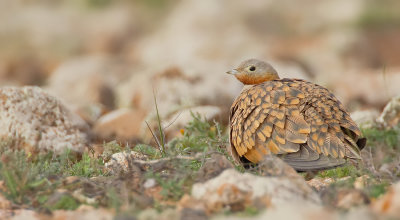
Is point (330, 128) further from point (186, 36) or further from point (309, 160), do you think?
point (186, 36)

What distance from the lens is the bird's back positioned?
524 centimetres

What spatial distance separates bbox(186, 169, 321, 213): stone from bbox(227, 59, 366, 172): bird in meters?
1.15

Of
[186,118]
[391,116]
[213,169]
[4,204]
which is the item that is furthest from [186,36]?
[4,204]

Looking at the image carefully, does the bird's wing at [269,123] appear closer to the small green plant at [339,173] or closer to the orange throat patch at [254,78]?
the small green plant at [339,173]

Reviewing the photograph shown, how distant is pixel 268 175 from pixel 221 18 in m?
19.8

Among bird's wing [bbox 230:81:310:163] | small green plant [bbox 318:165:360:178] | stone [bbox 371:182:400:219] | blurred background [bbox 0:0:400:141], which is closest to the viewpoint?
stone [bbox 371:182:400:219]

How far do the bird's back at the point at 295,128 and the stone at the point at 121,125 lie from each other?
2675mm

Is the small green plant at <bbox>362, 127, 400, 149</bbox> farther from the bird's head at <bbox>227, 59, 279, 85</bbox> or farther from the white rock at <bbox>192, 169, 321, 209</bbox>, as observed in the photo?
the white rock at <bbox>192, 169, 321, 209</bbox>

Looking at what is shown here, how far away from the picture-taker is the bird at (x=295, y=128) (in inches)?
206

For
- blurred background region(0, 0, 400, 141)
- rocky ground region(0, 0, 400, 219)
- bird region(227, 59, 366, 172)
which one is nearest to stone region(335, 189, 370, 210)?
rocky ground region(0, 0, 400, 219)

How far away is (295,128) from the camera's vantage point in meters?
5.36

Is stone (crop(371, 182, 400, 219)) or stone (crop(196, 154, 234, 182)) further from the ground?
stone (crop(196, 154, 234, 182))

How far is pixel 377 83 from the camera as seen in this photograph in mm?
13211

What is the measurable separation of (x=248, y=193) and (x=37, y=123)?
4288 mm
